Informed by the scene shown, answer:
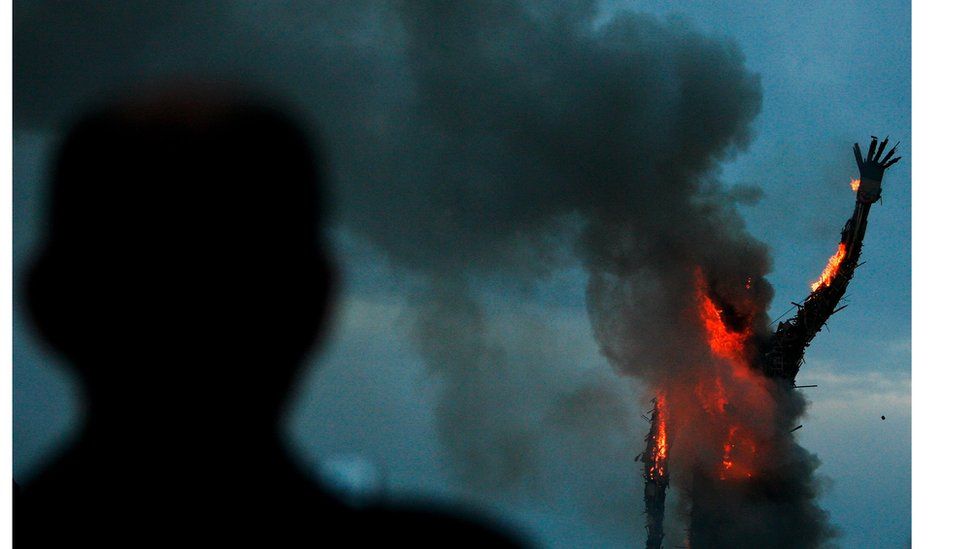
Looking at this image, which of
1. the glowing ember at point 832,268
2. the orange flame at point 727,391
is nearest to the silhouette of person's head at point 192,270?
the orange flame at point 727,391

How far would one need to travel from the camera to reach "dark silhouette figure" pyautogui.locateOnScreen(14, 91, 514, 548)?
6.54 feet

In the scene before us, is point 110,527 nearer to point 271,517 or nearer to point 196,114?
point 271,517

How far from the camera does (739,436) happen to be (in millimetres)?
10547

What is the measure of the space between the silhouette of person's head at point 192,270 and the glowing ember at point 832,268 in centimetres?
896

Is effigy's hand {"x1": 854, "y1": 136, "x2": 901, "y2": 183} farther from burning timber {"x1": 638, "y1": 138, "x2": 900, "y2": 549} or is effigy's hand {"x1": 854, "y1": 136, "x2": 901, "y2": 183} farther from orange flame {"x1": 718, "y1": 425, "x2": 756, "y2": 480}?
orange flame {"x1": 718, "y1": 425, "x2": 756, "y2": 480}

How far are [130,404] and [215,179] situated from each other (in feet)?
4.08

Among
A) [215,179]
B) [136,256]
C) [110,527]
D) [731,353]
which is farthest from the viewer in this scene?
[731,353]

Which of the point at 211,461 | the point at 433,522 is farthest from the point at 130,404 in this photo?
the point at 433,522

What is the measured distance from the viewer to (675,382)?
1102 cm

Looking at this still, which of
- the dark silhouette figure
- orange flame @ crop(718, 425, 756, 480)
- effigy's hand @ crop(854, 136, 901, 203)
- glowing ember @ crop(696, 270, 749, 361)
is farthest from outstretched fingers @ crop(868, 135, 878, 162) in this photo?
the dark silhouette figure

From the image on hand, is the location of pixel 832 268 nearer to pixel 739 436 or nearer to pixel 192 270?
pixel 739 436

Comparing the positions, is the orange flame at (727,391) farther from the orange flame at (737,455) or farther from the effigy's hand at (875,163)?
the effigy's hand at (875,163)

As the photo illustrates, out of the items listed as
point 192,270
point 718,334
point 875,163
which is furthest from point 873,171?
point 192,270

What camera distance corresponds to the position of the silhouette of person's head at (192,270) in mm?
2021
